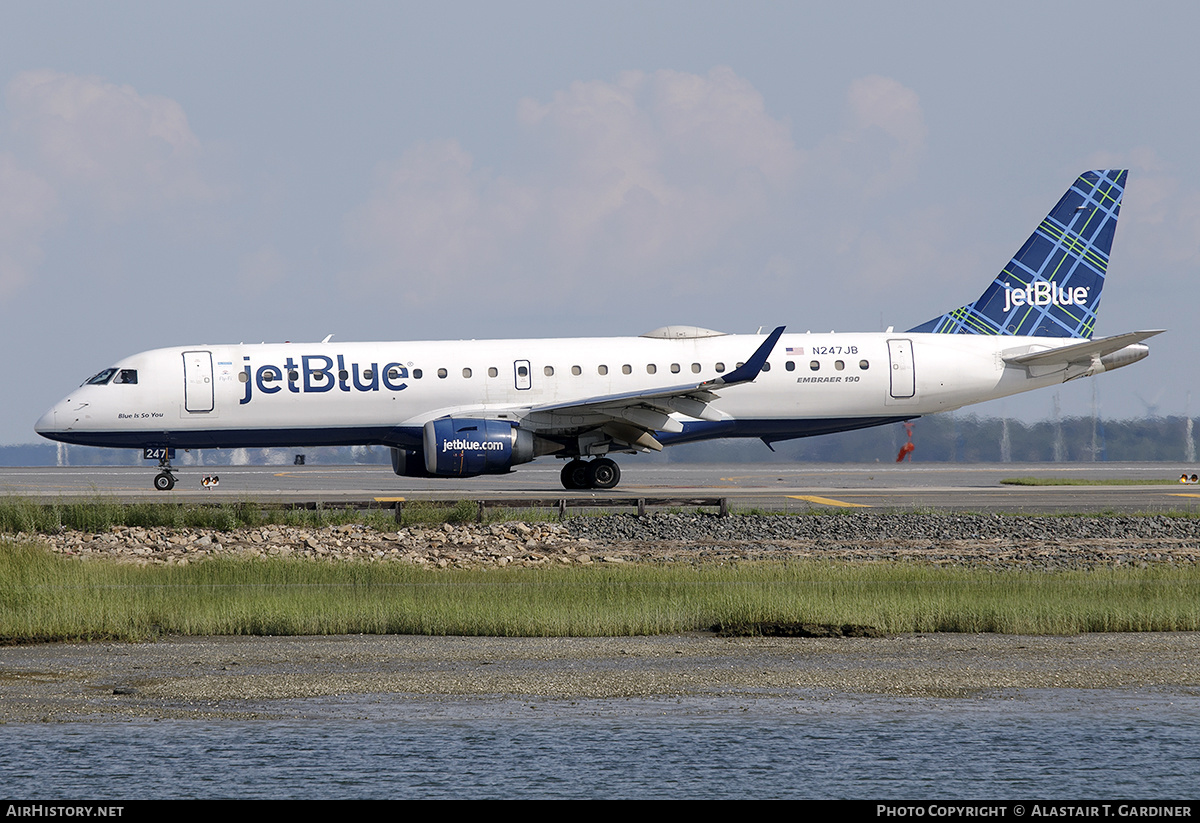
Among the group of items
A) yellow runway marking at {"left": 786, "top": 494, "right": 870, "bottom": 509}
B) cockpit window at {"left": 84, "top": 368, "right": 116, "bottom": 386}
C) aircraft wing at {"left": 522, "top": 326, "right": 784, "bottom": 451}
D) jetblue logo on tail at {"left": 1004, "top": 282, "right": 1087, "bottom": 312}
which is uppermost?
jetblue logo on tail at {"left": 1004, "top": 282, "right": 1087, "bottom": 312}

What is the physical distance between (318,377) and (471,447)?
15.3 ft

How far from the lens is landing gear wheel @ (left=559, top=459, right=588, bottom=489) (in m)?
33.0

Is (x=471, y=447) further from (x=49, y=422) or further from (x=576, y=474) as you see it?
(x=49, y=422)

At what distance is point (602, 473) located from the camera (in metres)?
32.8

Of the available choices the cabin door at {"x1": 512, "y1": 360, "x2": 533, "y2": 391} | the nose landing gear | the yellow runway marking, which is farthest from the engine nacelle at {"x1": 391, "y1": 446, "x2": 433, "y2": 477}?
the yellow runway marking

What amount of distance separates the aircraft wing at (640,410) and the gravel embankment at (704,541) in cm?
501

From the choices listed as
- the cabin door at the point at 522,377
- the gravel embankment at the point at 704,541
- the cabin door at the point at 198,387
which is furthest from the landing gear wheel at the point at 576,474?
the cabin door at the point at 198,387

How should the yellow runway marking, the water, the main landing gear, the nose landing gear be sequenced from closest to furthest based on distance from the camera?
the water, the yellow runway marking, the main landing gear, the nose landing gear

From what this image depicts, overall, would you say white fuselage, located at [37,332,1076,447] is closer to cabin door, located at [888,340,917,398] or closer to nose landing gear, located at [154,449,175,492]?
cabin door, located at [888,340,917,398]

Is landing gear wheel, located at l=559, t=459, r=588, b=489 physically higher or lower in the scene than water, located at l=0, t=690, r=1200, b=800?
higher

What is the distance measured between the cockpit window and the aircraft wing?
1048 centimetres

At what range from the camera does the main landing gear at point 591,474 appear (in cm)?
3275

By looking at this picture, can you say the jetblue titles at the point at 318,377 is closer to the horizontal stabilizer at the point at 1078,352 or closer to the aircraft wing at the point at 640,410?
the aircraft wing at the point at 640,410
